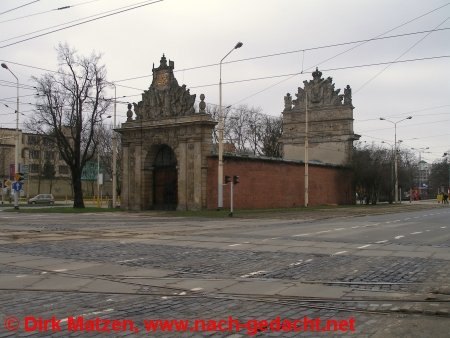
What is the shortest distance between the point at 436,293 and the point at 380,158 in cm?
5887

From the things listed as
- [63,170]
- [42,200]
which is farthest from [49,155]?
[63,170]

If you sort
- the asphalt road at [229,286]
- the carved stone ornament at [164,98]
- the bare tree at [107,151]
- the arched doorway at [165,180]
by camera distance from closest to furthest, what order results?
1. the asphalt road at [229,286]
2. the carved stone ornament at [164,98]
3. the arched doorway at [165,180]
4. the bare tree at [107,151]

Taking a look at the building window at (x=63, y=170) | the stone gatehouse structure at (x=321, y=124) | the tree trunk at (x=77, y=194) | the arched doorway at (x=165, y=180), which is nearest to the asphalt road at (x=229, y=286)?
the arched doorway at (x=165, y=180)

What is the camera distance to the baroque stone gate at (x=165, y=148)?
42.5 metres

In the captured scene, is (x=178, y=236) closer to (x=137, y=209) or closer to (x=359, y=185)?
(x=137, y=209)

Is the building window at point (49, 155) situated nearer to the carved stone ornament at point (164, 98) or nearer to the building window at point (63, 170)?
the building window at point (63, 170)

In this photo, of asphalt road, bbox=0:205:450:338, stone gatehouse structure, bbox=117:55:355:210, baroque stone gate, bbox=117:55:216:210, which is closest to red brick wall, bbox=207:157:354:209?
stone gatehouse structure, bbox=117:55:355:210

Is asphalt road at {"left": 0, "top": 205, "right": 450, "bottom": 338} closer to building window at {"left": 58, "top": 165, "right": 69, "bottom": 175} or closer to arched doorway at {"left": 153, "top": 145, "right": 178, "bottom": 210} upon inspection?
arched doorway at {"left": 153, "top": 145, "right": 178, "bottom": 210}

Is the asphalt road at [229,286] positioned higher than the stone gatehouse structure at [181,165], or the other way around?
the stone gatehouse structure at [181,165]

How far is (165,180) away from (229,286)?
37554 mm

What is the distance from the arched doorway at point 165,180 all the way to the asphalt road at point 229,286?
2878 cm

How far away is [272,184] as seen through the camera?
49.2 metres

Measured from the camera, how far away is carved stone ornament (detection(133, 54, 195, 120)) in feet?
146

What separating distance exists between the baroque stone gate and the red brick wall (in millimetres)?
1547
